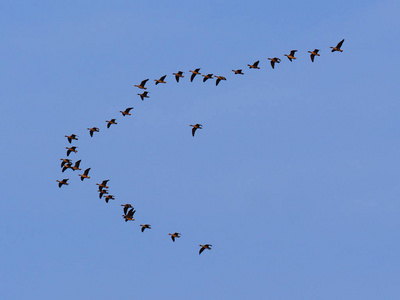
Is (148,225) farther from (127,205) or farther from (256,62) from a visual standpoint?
(256,62)

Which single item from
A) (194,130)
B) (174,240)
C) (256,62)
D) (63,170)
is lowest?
(174,240)

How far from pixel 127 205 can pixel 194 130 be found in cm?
1520

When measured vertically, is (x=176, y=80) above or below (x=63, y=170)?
above

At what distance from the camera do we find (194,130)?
12700cm

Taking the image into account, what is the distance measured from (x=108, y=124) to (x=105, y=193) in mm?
10857

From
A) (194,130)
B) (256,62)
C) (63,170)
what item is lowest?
(63,170)

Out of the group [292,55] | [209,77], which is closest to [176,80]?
[209,77]

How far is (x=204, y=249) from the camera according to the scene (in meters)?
119

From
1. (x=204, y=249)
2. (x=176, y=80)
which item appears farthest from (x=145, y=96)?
(x=204, y=249)

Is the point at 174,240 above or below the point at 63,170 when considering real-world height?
below

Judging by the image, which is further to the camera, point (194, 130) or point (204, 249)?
point (194, 130)

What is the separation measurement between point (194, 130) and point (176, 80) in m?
8.18

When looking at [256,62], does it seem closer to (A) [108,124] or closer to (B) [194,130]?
(B) [194,130]

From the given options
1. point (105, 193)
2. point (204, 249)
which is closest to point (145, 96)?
point (105, 193)
